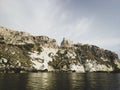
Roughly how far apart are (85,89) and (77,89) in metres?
3.00

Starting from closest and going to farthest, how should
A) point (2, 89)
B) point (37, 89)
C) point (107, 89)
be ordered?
point (2, 89)
point (37, 89)
point (107, 89)

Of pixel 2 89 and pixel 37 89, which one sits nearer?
pixel 2 89

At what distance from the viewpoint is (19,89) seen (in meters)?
66.6

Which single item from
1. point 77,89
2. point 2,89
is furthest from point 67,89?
point 2,89

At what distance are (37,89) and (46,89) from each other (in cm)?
322

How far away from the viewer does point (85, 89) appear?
238ft

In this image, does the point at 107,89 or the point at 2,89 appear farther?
the point at 107,89

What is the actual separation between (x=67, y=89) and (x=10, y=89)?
67.2 ft

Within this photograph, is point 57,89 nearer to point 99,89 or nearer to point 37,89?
point 37,89

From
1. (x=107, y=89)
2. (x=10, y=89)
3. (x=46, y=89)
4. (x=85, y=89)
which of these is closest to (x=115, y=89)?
(x=107, y=89)

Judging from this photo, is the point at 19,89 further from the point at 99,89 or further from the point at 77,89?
the point at 99,89

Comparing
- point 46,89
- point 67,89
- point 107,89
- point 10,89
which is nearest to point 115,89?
point 107,89

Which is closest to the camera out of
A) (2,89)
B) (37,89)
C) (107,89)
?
(2,89)

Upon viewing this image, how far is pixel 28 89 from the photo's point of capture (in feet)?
222
